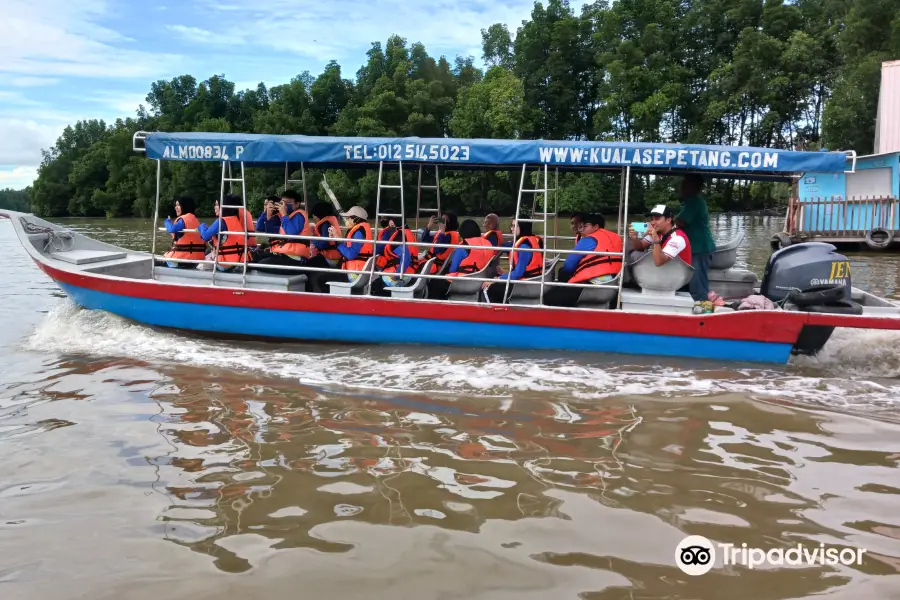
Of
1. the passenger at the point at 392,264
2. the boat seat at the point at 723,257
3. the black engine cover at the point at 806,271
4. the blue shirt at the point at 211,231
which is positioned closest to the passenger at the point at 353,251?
the passenger at the point at 392,264

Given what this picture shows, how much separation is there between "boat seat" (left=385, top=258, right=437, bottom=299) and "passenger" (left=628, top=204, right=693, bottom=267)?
8.19ft

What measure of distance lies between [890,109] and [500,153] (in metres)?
21.7

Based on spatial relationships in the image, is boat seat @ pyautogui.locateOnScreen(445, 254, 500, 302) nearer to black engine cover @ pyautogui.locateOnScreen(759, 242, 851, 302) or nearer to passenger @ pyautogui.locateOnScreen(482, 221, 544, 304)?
passenger @ pyautogui.locateOnScreen(482, 221, 544, 304)

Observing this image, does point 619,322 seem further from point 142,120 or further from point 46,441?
Result: point 142,120

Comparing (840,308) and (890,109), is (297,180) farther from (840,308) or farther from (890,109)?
(890,109)

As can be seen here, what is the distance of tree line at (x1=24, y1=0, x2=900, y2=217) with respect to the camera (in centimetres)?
A: 3275

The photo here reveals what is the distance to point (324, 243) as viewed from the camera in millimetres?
8766

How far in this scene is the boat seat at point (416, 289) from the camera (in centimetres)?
780

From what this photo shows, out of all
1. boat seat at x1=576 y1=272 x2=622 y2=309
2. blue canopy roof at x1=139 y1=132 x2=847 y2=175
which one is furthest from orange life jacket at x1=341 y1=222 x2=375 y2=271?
boat seat at x1=576 y1=272 x2=622 y2=309

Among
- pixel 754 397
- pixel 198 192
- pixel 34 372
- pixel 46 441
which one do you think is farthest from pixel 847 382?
pixel 198 192

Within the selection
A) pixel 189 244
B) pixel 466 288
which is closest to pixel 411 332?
pixel 466 288

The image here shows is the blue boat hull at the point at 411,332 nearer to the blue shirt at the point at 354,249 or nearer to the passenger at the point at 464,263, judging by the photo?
the passenger at the point at 464,263

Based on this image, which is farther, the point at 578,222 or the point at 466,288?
the point at 578,222

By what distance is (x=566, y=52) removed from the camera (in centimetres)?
5097
